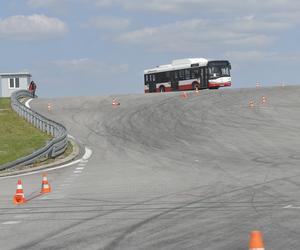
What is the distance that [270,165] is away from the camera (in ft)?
70.3

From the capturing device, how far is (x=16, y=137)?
34500mm

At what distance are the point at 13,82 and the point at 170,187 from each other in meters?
66.4

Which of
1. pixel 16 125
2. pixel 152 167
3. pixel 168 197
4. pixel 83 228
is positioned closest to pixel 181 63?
pixel 16 125

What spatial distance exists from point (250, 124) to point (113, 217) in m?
25.2

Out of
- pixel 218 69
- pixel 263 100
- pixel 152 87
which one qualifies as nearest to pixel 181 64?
pixel 218 69

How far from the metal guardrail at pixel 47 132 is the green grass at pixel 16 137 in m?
0.35

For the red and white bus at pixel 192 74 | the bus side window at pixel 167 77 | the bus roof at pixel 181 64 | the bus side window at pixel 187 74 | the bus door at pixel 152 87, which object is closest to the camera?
the red and white bus at pixel 192 74

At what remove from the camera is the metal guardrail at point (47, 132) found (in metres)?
25.1

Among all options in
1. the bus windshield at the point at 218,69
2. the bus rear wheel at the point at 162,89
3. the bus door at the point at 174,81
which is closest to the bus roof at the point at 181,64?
the bus door at the point at 174,81

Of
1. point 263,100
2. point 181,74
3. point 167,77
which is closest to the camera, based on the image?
point 263,100

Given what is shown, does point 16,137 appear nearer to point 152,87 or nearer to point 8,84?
point 152,87

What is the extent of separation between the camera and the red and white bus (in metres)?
60.5

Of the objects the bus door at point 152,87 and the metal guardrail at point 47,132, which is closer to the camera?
the metal guardrail at point 47,132

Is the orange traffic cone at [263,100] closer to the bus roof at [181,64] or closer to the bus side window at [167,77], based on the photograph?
the bus roof at [181,64]
